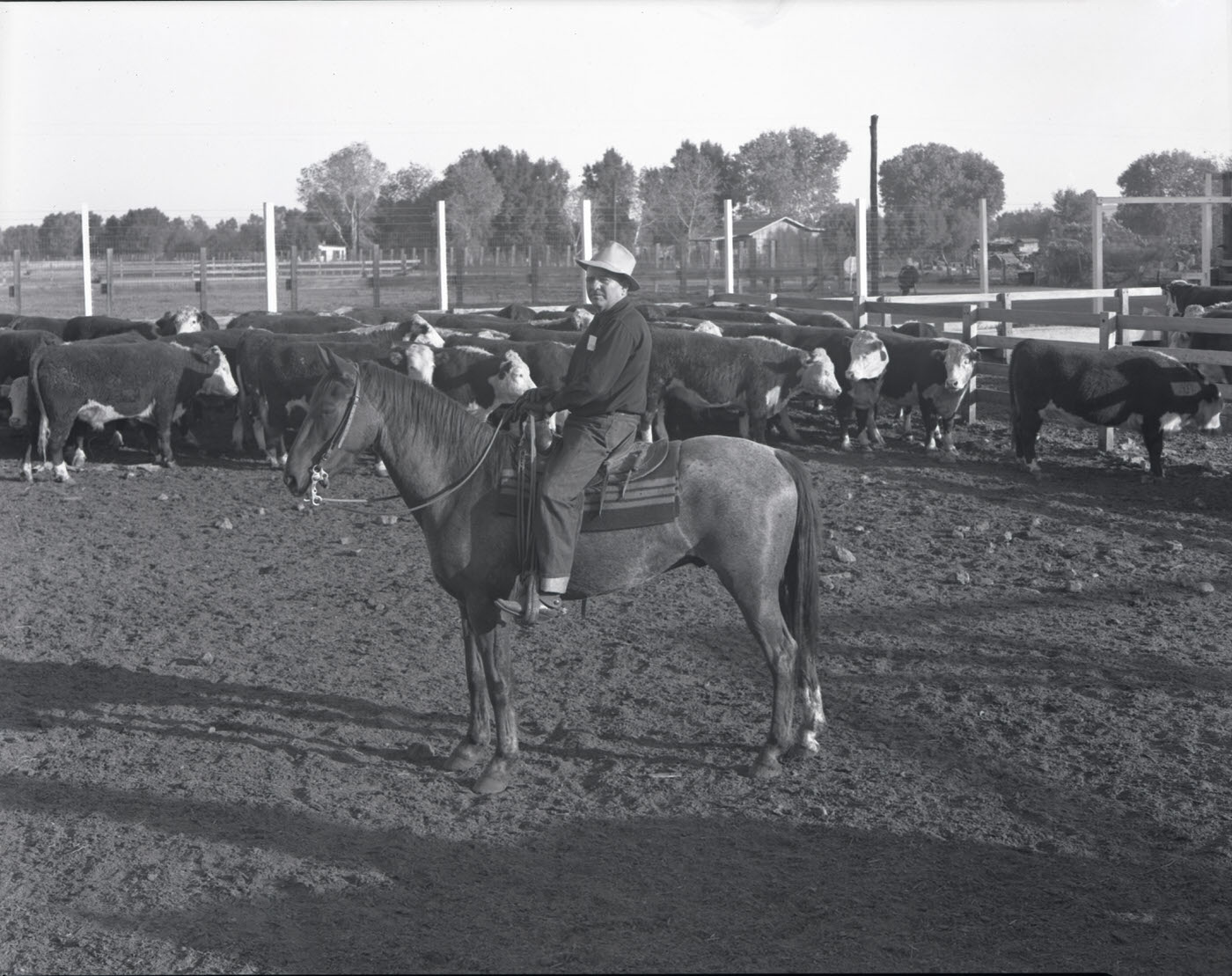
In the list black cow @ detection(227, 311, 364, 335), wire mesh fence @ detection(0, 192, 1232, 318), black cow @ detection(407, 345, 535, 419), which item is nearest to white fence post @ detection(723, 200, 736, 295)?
wire mesh fence @ detection(0, 192, 1232, 318)

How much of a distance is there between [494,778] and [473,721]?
395mm

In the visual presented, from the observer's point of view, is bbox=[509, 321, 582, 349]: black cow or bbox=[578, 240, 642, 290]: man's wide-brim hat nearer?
bbox=[578, 240, 642, 290]: man's wide-brim hat

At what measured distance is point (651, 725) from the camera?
662cm

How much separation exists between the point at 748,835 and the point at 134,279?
31345mm

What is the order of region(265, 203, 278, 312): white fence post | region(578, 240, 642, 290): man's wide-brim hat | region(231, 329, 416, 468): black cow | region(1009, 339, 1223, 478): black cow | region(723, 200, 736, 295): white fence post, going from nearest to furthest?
region(578, 240, 642, 290): man's wide-brim hat < region(1009, 339, 1223, 478): black cow < region(231, 329, 416, 468): black cow < region(265, 203, 278, 312): white fence post < region(723, 200, 736, 295): white fence post

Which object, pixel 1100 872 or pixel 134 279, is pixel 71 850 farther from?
pixel 134 279

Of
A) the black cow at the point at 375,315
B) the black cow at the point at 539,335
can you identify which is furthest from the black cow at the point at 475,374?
the black cow at the point at 375,315

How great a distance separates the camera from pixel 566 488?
5719mm

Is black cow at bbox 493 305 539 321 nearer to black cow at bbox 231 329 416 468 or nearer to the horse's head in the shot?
black cow at bbox 231 329 416 468

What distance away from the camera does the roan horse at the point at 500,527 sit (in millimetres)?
5902

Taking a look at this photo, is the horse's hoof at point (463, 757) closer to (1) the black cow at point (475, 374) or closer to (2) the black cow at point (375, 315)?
(1) the black cow at point (475, 374)

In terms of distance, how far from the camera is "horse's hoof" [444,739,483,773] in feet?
20.0

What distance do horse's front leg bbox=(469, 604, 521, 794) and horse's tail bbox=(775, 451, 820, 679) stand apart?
4.25ft

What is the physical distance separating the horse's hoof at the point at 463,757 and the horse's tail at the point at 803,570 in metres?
1.48
